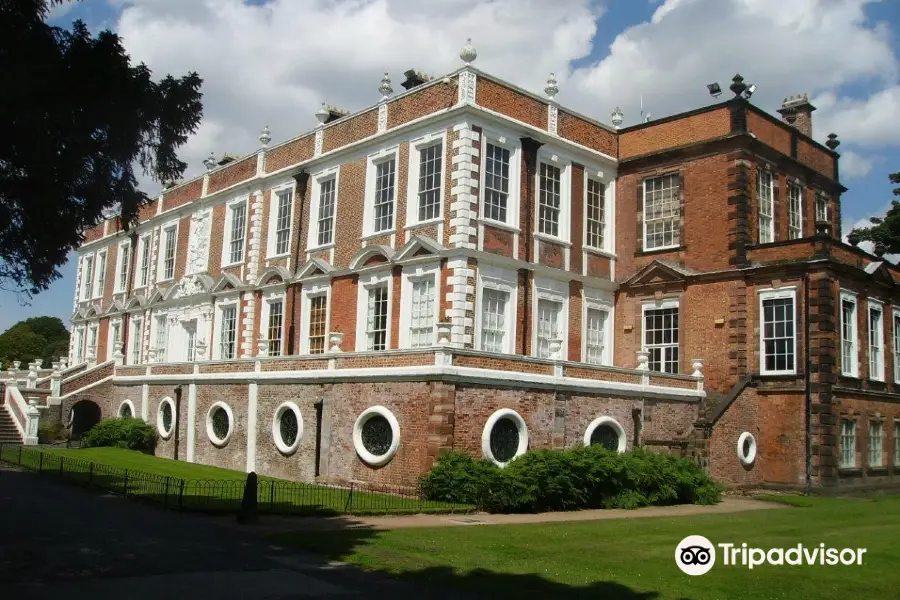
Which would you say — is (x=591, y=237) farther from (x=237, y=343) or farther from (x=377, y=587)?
(x=377, y=587)

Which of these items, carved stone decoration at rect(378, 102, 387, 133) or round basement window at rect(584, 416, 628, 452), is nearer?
round basement window at rect(584, 416, 628, 452)

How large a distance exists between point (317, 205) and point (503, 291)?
8579mm

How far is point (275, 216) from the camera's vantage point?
108ft

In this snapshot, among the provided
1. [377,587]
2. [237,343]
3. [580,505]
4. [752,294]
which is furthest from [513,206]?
[377,587]

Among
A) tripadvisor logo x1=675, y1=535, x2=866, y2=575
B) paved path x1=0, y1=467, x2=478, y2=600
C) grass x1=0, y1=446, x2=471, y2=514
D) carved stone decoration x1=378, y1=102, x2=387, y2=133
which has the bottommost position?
paved path x1=0, y1=467, x2=478, y2=600

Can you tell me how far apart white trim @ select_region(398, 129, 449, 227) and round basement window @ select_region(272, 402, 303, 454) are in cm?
647

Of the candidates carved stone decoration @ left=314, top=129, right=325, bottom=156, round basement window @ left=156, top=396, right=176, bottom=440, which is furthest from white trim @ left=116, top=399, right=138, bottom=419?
carved stone decoration @ left=314, top=129, right=325, bottom=156

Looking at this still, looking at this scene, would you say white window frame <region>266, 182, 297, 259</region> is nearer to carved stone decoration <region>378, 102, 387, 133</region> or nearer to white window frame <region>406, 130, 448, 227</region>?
carved stone decoration <region>378, 102, 387, 133</region>

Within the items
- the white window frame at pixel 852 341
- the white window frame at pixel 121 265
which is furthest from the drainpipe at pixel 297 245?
the white window frame at pixel 852 341

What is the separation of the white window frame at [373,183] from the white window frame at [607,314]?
6.83 m

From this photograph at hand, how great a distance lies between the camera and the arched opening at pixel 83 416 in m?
37.1

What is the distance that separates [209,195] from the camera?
1439 inches

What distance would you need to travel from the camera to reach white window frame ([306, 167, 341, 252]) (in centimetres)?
2973

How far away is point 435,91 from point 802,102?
14915 mm
